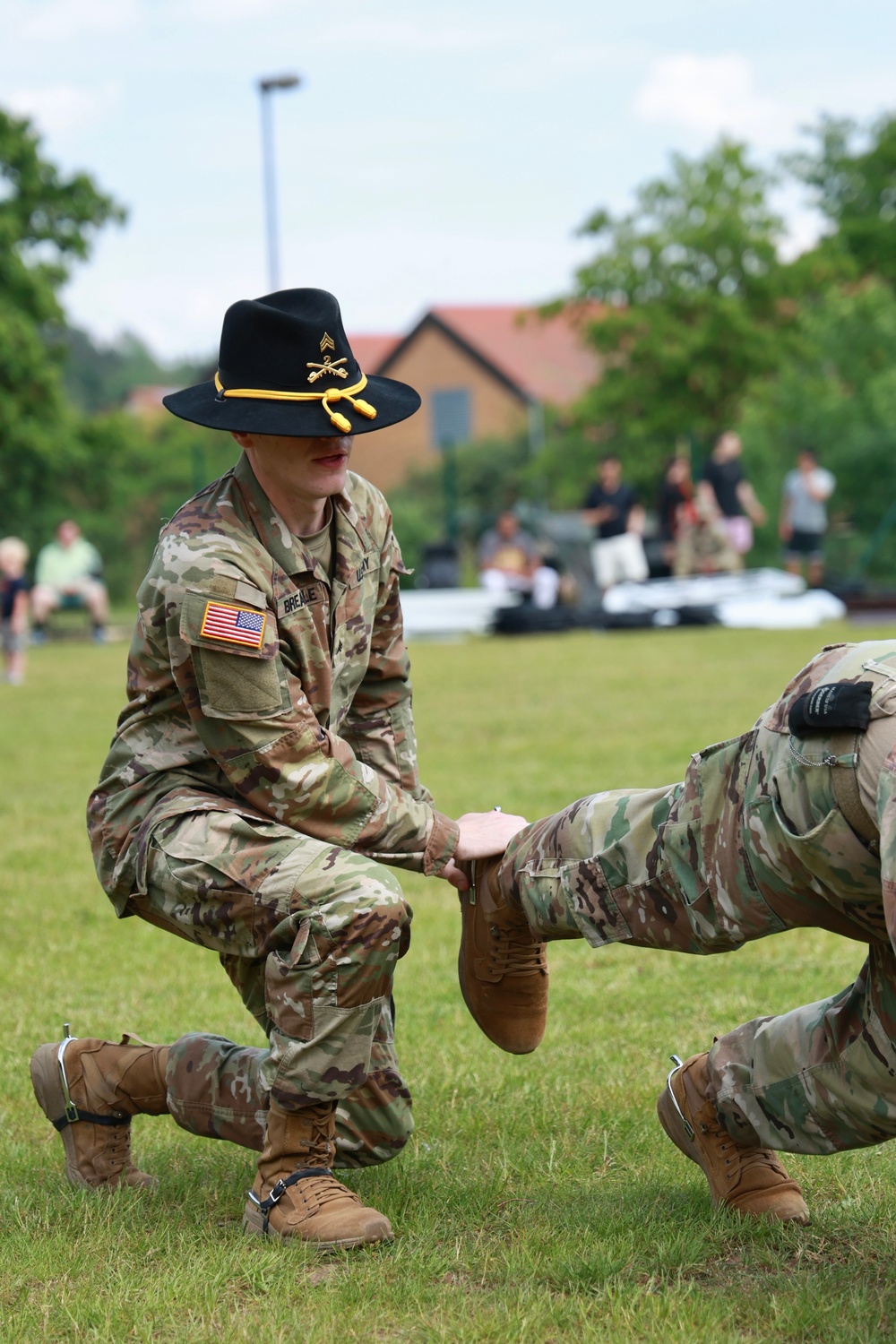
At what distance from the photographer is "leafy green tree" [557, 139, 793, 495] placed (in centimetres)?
3978

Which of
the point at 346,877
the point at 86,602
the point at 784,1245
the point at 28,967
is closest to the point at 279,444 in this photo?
the point at 346,877

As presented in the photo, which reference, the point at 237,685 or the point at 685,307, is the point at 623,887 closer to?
the point at 237,685

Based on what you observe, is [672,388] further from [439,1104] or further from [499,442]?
[439,1104]

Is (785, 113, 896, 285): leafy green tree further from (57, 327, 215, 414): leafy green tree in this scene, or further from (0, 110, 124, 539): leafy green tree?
(57, 327, 215, 414): leafy green tree

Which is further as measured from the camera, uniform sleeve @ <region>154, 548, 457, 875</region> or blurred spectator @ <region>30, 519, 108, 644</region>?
blurred spectator @ <region>30, 519, 108, 644</region>

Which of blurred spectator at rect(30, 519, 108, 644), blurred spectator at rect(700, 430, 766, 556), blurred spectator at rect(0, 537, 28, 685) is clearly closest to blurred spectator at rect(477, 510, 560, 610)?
blurred spectator at rect(700, 430, 766, 556)

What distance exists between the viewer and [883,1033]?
296cm

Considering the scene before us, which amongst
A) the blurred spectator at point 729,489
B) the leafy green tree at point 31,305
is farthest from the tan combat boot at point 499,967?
the leafy green tree at point 31,305

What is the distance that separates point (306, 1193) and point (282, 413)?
5.37 ft

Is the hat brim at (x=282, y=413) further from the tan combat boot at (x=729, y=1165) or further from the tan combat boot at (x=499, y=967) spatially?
the tan combat boot at (x=729, y=1165)

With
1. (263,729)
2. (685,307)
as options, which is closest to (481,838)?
(263,729)

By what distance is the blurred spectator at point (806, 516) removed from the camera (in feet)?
74.6

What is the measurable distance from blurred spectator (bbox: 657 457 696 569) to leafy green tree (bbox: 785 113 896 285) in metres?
23.2

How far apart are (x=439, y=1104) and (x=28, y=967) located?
210cm
